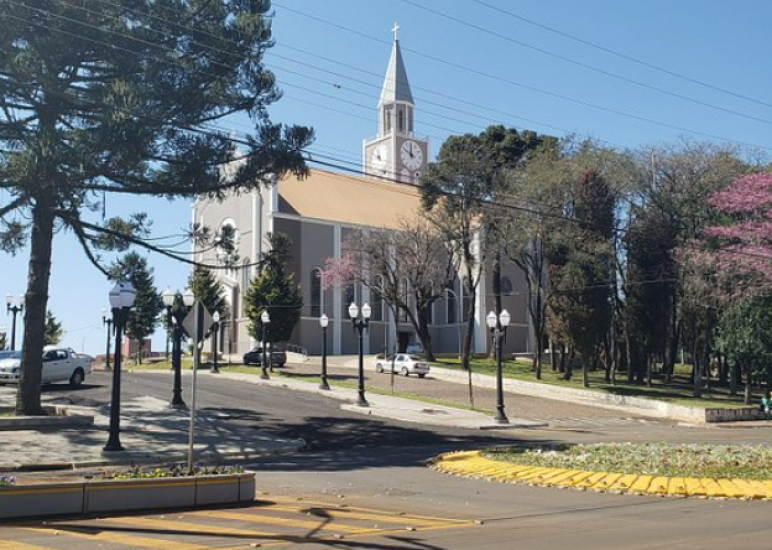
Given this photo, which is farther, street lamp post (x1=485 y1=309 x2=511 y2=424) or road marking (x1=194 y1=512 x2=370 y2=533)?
street lamp post (x1=485 y1=309 x2=511 y2=424)

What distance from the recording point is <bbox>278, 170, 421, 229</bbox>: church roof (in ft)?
217

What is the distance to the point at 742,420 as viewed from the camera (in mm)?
38938

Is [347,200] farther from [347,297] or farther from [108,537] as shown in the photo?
[108,537]

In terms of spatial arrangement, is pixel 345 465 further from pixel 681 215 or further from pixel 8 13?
pixel 681 215

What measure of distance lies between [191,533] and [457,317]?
208ft

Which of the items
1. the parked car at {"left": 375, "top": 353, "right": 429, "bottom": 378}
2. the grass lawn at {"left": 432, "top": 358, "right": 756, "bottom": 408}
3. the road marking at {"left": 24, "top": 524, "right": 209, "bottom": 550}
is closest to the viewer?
the road marking at {"left": 24, "top": 524, "right": 209, "bottom": 550}

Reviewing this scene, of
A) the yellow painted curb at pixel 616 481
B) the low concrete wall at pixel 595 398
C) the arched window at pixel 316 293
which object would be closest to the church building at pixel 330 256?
the arched window at pixel 316 293

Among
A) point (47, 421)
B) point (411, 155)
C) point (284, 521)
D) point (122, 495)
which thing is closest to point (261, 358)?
point (47, 421)

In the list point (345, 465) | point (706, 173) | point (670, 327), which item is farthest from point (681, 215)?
point (345, 465)

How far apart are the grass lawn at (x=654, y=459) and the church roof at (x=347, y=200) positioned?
4329cm

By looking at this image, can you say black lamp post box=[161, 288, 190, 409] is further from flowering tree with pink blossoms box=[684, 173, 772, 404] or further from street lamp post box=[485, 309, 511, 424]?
flowering tree with pink blossoms box=[684, 173, 772, 404]

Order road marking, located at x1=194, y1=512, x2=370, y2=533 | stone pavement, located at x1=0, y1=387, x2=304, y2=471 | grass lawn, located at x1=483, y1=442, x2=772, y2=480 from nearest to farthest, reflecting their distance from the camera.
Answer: road marking, located at x1=194, y1=512, x2=370, y2=533
grass lawn, located at x1=483, y1=442, x2=772, y2=480
stone pavement, located at x1=0, y1=387, x2=304, y2=471

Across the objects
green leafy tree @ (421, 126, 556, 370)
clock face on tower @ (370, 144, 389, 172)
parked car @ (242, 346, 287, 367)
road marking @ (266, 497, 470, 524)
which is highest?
clock face on tower @ (370, 144, 389, 172)

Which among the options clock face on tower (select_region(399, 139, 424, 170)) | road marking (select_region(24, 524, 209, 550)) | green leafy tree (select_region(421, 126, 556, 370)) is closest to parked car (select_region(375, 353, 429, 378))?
green leafy tree (select_region(421, 126, 556, 370))
